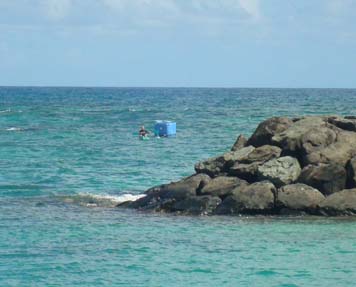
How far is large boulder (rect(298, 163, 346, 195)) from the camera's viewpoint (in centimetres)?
2669

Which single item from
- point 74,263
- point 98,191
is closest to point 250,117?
point 98,191

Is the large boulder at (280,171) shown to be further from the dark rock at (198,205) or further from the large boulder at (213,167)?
the large boulder at (213,167)

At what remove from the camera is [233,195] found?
87.2 feet

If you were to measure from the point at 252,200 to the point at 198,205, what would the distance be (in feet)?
5.56

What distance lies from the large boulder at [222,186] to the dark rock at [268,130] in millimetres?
2798

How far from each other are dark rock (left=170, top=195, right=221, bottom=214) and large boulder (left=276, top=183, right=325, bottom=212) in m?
1.97

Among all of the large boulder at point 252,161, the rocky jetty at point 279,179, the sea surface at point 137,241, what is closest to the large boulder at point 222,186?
the rocky jetty at point 279,179

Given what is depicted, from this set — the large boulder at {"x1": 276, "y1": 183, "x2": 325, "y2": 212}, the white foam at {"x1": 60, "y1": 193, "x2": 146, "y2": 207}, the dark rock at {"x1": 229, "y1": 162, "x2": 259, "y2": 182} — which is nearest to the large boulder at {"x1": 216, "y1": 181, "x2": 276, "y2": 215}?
the large boulder at {"x1": 276, "y1": 183, "x2": 325, "y2": 212}

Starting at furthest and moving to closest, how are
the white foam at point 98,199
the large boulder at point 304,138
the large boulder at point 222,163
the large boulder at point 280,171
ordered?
the white foam at point 98,199
the large boulder at point 222,163
the large boulder at point 304,138
the large boulder at point 280,171

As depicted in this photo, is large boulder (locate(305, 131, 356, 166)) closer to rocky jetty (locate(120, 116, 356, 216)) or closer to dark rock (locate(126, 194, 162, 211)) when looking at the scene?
rocky jetty (locate(120, 116, 356, 216))

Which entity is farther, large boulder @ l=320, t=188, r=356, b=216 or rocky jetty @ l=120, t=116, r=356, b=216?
rocky jetty @ l=120, t=116, r=356, b=216

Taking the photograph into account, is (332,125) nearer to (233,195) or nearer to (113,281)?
(233,195)

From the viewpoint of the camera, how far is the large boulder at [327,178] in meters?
26.7

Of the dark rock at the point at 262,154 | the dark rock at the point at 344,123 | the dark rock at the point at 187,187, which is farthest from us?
the dark rock at the point at 344,123
